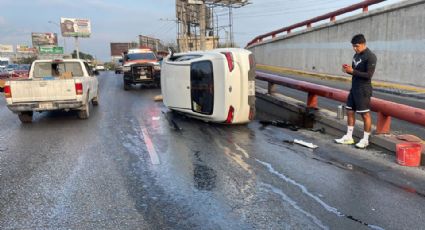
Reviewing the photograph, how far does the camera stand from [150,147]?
7902 mm

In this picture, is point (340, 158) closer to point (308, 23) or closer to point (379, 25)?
point (379, 25)

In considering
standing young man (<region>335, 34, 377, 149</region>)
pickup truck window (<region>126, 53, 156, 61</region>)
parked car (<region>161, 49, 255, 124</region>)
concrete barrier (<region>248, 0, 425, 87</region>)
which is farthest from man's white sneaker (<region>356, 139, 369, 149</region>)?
pickup truck window (<region>126, 53, 156, 61</region>)

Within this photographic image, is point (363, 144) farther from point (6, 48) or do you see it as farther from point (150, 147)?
point (6, 48)

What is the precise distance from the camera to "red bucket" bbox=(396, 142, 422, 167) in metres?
6.29

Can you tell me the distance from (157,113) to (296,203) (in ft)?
26.0

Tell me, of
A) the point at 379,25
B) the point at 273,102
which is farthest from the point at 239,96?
the point at 379,25

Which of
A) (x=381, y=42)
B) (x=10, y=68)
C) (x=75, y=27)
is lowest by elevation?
(x=10, y=68)

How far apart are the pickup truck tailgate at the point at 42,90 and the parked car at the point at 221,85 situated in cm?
314

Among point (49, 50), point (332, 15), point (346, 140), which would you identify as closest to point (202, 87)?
point (346, 140)

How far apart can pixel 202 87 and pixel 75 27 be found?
9467cm

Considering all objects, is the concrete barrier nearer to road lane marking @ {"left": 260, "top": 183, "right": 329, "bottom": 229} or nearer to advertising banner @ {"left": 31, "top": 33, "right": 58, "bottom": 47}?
road lane marking @ {"left": 260, "top": 183, "right": 329, "bottom": 229}

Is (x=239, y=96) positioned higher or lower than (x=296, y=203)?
higher

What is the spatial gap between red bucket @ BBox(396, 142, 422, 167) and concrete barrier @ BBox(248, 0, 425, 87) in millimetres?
7774

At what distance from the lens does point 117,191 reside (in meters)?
5.39
